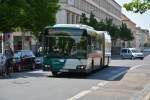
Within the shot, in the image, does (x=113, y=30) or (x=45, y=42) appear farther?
(x=113, y=30)

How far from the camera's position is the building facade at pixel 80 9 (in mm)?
81125

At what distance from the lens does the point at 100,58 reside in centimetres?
3369

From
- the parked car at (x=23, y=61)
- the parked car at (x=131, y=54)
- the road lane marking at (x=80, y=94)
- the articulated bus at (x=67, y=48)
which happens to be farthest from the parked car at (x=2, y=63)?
the parked car at (x=131, y=54)

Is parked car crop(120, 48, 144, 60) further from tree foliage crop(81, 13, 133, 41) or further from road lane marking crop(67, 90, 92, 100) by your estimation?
road lane marking crop(67, 90, 92, 100)

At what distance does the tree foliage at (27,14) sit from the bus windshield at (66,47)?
15292mm

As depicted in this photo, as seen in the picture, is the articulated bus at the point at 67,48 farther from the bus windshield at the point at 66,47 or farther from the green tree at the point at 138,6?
the green tree at the point at 138,6

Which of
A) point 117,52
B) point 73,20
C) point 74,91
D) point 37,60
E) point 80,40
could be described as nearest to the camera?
point 74,91

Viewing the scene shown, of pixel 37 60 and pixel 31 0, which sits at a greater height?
pixel 31 0

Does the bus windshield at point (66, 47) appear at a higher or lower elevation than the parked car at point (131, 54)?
higher

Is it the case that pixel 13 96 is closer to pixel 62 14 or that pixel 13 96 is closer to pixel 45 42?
pixel 45 42

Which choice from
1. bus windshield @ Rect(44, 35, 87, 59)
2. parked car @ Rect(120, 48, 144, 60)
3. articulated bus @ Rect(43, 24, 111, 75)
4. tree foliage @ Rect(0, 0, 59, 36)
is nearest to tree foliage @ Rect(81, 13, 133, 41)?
parked car @ Rect(120, 48, 144, 60)

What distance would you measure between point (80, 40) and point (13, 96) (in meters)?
10.6

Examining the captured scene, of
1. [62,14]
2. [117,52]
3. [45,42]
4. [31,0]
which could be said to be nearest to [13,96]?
[45,42]

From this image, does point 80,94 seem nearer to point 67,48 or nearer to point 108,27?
point 67,48
